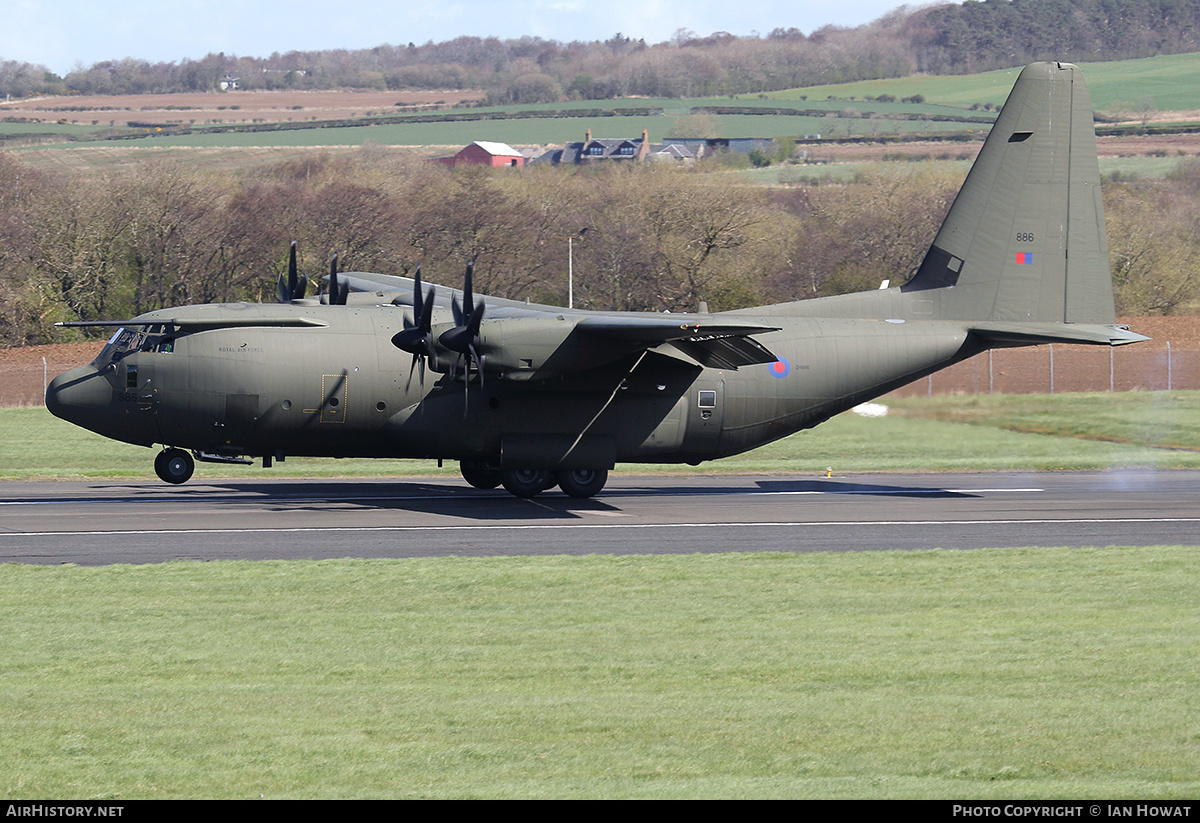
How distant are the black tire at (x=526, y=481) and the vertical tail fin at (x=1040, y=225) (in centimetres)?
1030

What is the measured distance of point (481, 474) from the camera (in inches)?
1136

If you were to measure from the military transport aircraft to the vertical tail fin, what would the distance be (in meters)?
0.05

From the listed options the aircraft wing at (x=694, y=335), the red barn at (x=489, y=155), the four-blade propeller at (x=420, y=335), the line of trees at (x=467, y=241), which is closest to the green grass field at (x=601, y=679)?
the aircraft wing at (x=694, y=335)

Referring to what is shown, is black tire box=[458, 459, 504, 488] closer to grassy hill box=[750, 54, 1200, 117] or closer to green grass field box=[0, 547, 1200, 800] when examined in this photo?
green grass field box=[0, 547, 1200, 800]

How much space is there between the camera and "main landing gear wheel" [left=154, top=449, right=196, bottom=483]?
27.2 m

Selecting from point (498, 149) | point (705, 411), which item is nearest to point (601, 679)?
point (705, 411)

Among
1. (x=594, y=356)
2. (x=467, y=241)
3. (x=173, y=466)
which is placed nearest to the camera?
(x=594, y=356)

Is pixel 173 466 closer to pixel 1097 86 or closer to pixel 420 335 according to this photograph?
pixel 420 335

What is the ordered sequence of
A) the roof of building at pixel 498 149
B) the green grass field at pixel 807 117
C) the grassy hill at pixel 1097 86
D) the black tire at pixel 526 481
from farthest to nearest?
the grassy hill at pixel 1097 86 → the green grass field at pixel 807 117 → the roof of building at pixel 498 149 → the black tire at pixel 526 481

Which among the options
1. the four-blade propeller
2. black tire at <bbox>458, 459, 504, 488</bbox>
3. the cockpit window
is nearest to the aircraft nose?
the cockpit window

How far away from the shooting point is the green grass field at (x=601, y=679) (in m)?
8.73

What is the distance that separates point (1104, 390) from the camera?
50750 millimetres

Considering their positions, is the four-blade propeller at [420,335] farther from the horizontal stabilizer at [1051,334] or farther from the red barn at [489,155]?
the red barn at [489,155]

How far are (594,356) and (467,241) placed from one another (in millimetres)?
50069
